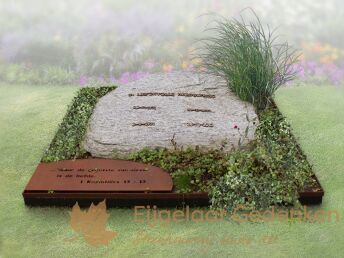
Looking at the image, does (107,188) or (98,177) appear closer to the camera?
(107,188)

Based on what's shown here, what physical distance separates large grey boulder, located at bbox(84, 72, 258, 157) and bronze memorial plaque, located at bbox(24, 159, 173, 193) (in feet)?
0.84

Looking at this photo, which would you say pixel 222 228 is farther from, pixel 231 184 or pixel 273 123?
pixel 273 123

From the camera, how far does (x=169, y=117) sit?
18.6 ft

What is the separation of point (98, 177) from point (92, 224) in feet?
1.48

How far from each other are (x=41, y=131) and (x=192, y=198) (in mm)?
2200

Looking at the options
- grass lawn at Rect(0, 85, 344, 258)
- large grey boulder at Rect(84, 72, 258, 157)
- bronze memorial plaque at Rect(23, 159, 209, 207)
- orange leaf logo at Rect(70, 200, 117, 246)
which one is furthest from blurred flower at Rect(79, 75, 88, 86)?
orange leaf logo at Rect(70, 200, 117, 246)

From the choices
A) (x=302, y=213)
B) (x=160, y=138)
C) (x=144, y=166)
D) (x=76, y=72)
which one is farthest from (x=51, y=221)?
(x=76, y=72)

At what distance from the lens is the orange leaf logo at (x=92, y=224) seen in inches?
177

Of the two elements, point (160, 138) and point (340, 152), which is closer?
point (160, 138)

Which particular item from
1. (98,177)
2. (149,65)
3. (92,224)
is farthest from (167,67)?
(92,224)

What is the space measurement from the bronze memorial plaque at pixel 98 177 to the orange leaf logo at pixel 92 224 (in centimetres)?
15

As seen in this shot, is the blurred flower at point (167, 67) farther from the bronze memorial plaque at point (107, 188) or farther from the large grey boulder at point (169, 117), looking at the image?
the bronze memorial plaque at point (107, 188)

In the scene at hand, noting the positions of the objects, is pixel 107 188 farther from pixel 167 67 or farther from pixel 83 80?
pixel 167 67

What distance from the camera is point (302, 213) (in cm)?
468
